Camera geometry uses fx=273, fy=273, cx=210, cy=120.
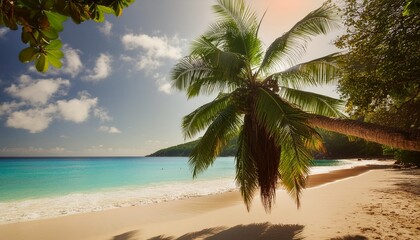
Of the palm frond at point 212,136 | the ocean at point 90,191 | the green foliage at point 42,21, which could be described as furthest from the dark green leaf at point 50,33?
the ocean at point 90,191

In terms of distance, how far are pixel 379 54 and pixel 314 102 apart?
6.33ft

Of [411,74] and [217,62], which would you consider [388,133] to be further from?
[217,62]

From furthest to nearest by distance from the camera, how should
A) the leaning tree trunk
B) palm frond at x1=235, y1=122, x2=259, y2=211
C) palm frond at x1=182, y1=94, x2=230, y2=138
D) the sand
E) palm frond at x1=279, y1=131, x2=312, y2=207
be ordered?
palm frond at x1=182, y1=94, x2=230, y2=138
the sand
palm frond at x1=235, y1=122, x2=259, y2=211
palm frond at x1=279, y1=131, x2=312, y2=207
the leaning tree trunk

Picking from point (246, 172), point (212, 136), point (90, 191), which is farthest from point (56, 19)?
point (90, 191)

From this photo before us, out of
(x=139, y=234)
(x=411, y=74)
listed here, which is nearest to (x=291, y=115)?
(x=411, y=74)

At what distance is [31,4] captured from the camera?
1.12m

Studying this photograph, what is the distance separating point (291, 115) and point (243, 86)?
2075 millimetres

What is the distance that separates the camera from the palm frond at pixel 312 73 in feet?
22.4

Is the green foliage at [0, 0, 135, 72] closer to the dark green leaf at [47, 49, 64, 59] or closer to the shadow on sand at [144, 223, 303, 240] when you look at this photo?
the dark green leaf at [47, 49, 64, 59]

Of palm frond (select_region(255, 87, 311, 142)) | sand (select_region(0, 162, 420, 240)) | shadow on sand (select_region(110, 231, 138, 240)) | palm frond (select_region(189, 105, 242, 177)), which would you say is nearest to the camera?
palm frond (select_region(255, 87, 311, 142))

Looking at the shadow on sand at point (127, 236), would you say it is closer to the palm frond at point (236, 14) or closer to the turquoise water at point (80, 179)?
the palm frond at point (236, 14)

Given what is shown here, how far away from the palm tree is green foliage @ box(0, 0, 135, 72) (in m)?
4.55

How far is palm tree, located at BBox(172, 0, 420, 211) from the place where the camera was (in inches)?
222

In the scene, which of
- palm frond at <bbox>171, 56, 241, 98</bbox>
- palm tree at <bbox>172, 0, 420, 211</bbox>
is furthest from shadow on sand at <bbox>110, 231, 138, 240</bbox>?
palm frond at <bbox>171, 56, 241, 98</bbox>
